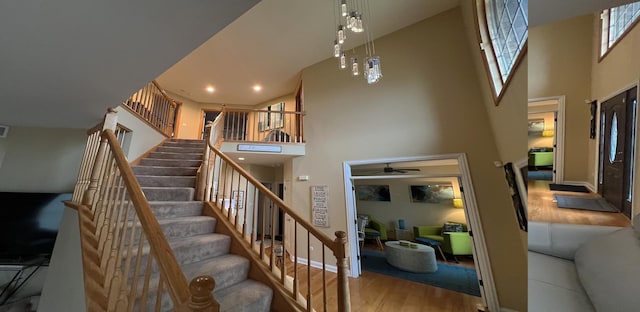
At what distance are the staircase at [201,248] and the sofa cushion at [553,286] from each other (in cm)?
181

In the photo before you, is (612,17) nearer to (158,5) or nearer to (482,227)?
(158,5)

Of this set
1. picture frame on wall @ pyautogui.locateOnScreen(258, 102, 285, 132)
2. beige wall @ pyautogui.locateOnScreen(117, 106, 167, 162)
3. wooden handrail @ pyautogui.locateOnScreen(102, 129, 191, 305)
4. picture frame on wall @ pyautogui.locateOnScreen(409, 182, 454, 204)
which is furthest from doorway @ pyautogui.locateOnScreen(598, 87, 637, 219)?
picture frame on wall @ pyautogui.locateOnScreen(409, 182, 454, 204)

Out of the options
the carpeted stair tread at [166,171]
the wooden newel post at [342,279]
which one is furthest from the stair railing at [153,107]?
the wooden newel post at [342,279]

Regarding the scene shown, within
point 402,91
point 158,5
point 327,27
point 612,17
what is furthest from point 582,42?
point 327,27

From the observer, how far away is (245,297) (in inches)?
69.4

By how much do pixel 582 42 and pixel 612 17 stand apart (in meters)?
0.05

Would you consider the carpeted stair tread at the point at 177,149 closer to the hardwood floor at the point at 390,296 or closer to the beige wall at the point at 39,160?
the beige wall at the point at 39,160

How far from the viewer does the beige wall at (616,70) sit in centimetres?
34

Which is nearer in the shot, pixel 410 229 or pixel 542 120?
pixel 542 120

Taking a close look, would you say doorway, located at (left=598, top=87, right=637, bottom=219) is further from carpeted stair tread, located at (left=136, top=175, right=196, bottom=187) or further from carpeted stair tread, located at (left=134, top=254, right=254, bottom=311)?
carpeted stair tread, located at (left=136, top=175, right=196, bottom=187)

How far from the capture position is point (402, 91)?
11.9 ft

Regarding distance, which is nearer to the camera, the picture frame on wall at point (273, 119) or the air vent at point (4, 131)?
the air vent at point (4, 131)

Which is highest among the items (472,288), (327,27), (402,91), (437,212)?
(327,27)

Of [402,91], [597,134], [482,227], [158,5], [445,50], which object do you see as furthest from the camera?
[402,91]
